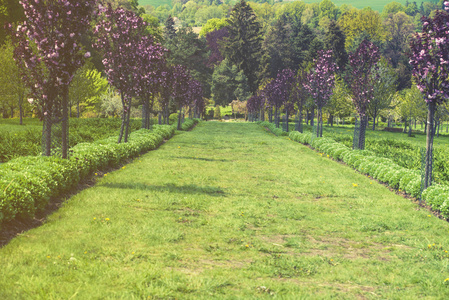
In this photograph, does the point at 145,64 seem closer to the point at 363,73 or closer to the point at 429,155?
the point at 363,73

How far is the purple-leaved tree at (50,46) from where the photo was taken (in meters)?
11.3

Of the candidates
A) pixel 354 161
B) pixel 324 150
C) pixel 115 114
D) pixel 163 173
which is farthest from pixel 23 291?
pixel 115 114

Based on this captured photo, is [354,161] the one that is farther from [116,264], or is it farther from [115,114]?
[115,114]

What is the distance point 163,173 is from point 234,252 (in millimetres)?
7857

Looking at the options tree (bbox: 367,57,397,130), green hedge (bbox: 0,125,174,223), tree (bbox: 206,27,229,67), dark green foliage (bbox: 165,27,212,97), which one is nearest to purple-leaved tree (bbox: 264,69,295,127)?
tree (bbox: 367,57,397,130)

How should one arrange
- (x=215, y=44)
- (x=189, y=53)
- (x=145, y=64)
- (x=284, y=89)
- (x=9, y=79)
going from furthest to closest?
1. (x=215, y=44)
2. (x=189, y=53)
3. (x=284, y=89)
4. (x=9, y=79)
5. (x=145, y=64)

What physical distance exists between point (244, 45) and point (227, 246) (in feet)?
310

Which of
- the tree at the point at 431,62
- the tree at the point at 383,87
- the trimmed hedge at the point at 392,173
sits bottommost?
the trimmed hedge at the point at 392,173

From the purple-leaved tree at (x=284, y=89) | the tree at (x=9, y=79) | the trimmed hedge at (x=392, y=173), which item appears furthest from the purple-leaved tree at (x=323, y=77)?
the tree at (x=9, y=79)

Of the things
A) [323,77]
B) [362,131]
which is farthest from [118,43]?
[323,77]

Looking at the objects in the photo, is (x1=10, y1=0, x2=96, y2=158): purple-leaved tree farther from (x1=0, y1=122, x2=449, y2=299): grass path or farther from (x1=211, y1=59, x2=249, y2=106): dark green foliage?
(x1=211, y1=59, x2=249, y2=106): dark green foliage

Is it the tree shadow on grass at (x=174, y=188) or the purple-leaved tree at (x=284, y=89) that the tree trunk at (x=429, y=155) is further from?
the purple-leaved tree at (x=284, y=89)

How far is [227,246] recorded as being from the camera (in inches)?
290

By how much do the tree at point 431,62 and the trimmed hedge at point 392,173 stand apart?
75 cm
